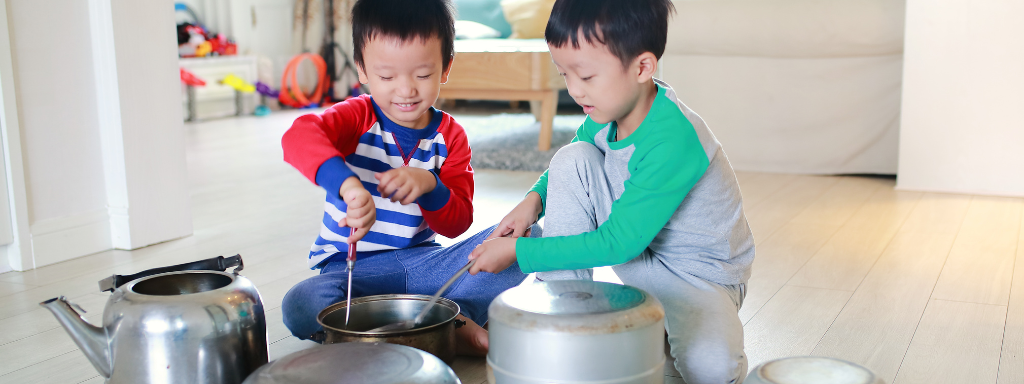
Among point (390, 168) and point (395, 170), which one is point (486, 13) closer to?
point (390, 168)

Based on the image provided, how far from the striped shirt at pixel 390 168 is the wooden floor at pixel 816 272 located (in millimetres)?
160

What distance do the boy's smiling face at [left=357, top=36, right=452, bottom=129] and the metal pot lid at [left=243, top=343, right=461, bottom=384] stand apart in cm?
38

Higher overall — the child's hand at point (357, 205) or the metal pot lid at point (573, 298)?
the child's hand at point (357, 205)

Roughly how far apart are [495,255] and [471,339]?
5.8 inches

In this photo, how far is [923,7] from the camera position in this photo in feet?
6.78

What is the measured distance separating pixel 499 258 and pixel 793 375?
0.35 metres

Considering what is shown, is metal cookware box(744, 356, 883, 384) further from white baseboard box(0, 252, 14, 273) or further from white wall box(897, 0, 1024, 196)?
white wall box(897, 0, 1024, 196)

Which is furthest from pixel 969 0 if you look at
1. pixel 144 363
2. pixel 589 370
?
pixel 144 363

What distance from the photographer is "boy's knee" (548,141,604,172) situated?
100 cm

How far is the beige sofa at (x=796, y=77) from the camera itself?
229 centimetres

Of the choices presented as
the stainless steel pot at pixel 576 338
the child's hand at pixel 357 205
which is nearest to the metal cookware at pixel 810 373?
the stainless steel pot at pixel 576 338

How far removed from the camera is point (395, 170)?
955 mm

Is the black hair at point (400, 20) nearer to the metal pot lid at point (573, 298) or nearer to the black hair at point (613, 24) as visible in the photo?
the black hair at point (613, 24)

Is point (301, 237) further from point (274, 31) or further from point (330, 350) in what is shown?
point (274, 31)
